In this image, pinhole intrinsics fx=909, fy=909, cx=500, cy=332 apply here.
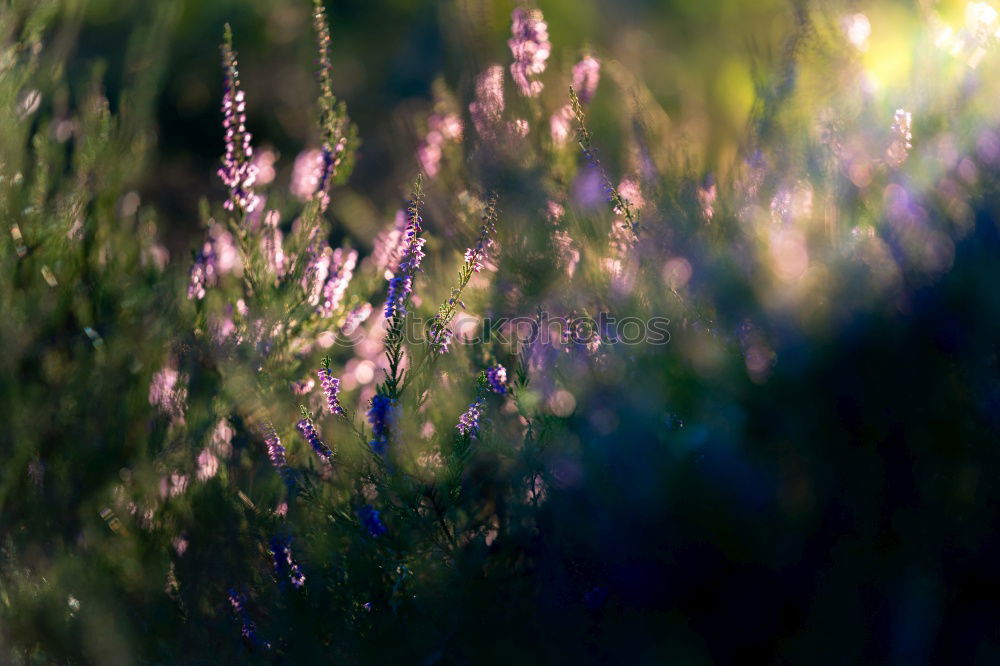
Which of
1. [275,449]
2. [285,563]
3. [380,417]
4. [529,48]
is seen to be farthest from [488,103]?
[285,563]

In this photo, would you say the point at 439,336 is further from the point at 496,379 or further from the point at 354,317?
the point at 354,317

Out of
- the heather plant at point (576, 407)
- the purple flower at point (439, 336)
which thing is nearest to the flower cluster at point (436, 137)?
the heather plant at point (576, 407)

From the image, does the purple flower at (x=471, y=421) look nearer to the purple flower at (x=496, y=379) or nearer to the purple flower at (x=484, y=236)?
the purple flower at (x=496, y=379)

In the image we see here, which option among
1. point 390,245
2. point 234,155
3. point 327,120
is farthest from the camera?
point 234,155

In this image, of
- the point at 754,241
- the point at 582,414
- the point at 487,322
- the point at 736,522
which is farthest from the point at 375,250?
the point at 736,522

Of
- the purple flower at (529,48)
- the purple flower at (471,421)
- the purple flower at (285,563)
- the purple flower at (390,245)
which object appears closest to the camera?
the purple flower at (471,421)

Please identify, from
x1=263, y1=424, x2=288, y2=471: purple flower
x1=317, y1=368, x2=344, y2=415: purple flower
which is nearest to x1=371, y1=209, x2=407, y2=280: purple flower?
x1=317, y1=368, x2=344, y2=415: purple flower

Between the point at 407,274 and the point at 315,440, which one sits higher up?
the point at 407,274
